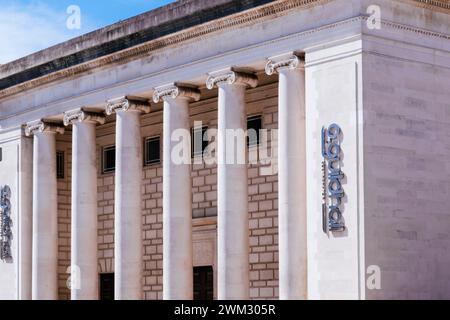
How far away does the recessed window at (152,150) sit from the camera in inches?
1890

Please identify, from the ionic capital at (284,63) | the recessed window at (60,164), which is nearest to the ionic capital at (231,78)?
the ionic capital at (284,63)

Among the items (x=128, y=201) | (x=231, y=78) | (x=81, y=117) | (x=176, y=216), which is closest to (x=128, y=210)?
(x=128, y=201)

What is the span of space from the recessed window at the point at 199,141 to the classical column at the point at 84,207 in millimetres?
3590

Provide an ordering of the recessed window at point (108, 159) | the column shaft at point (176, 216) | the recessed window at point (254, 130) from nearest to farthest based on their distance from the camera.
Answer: the column shaft at point (176, 216) < the recessed window at point (254, 130) < the recessed window at point (108, 159)

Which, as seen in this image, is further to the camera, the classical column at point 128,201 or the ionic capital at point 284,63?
the classical column at point 128,201

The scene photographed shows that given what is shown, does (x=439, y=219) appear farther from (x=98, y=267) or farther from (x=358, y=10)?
(x=98, y=267)

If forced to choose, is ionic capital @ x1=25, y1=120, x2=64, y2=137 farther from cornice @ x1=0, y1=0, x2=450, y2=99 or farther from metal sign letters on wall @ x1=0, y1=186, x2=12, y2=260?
metal sign letters on wall @ x1=0, y1=186, x2=12, y2=260

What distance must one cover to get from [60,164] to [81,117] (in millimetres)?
6903

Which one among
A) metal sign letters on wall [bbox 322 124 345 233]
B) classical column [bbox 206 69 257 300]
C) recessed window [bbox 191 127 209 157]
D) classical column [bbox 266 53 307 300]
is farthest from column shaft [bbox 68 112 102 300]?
metal sign letters on wall [bbox 322 124 345 233]

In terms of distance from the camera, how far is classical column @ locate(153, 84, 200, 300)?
40.4 meters

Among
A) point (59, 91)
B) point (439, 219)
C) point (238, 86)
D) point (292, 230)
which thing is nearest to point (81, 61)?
point (59, 91)

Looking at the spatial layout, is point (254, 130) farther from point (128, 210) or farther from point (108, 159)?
point (108, 159)

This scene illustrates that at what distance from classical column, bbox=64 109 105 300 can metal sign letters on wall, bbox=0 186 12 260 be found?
5.03 m

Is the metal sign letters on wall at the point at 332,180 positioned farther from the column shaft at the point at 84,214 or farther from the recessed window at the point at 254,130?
the column shaft at the point at 84,214
